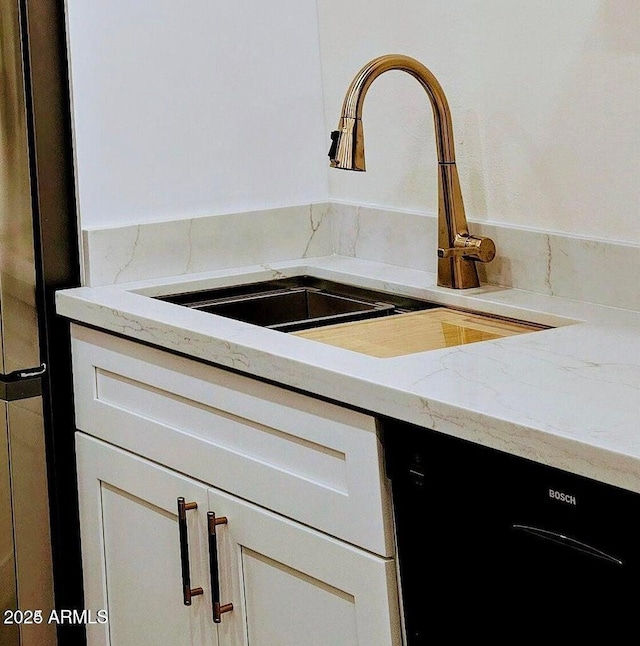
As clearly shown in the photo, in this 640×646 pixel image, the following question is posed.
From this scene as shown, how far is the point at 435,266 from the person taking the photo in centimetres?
207

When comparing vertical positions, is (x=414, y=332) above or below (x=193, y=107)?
below

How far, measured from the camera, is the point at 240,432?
164 cm

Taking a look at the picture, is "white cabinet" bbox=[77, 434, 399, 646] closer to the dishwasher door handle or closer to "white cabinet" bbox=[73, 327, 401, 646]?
"white cabinet" bbox=[73, 327, 401, 646]

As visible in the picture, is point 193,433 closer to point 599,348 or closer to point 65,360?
point 65,360

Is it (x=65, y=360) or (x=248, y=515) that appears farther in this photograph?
(x=65, y=360)

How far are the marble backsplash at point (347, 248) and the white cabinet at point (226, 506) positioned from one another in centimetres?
22

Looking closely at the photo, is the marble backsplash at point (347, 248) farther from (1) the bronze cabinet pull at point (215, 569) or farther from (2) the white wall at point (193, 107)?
(1) the bronze cabinet pull at point (215, 569)

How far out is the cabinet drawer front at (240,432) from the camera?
4.62ft

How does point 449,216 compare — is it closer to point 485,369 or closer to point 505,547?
point 485,369

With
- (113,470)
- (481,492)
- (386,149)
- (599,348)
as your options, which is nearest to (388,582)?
(481,492)

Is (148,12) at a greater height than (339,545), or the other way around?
(148,12)

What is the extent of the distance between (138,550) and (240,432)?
43 cm

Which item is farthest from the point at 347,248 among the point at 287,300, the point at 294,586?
the point at 294,586

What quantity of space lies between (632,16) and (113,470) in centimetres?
117
